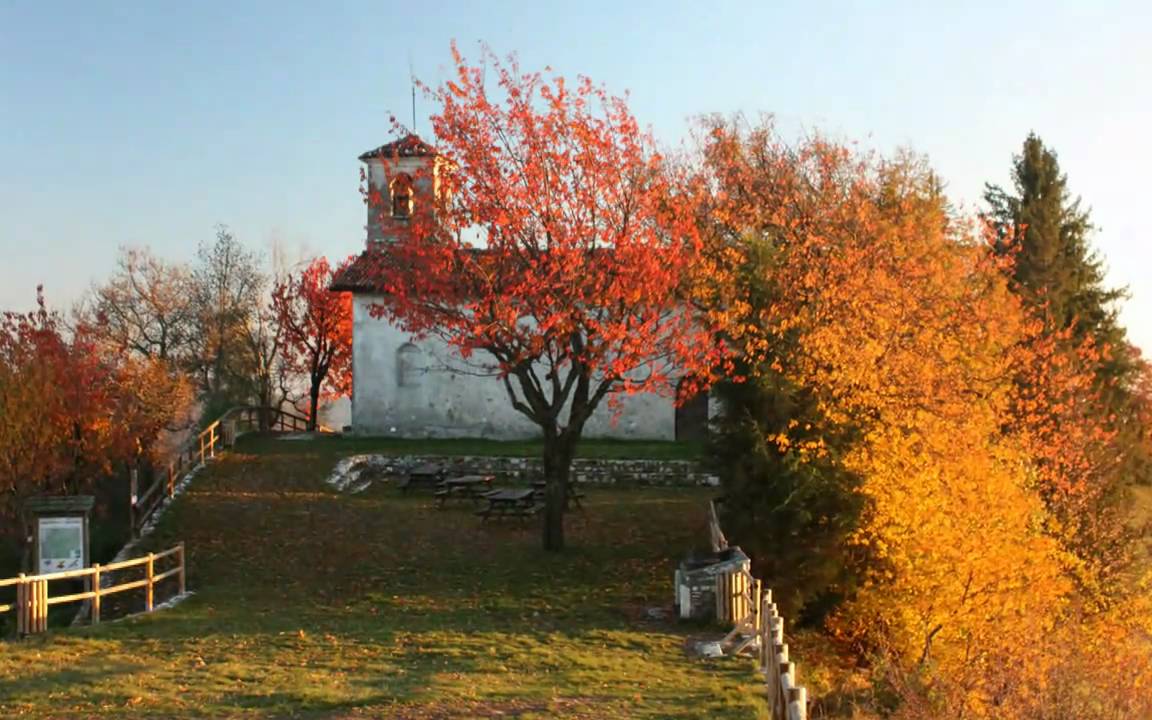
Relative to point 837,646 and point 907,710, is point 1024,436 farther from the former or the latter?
point 907,710

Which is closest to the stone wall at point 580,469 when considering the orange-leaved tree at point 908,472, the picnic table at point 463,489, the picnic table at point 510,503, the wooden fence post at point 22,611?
the picnic table at point 463,489

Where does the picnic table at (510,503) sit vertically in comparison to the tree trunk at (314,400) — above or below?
below

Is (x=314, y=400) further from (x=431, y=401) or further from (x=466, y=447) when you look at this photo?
(x=466, y=447)

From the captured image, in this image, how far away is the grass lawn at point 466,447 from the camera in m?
30.5

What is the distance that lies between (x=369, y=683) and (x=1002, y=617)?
1322cm

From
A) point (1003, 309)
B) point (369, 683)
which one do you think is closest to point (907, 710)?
point (369, 683)

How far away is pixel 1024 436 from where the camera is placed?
75.5 feet

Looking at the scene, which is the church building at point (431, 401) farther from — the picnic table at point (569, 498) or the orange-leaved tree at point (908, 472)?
the orange-leaved tree at point (908, 472)

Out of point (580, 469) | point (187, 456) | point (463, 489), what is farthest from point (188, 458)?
point (580, 469)

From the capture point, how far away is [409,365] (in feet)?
117

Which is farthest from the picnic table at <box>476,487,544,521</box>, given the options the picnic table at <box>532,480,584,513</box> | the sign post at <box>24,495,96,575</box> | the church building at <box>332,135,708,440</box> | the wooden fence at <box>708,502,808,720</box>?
the church building at <box>332,135,708,440</box>

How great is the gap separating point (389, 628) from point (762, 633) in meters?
5.28

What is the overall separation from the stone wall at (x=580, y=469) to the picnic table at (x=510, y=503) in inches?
201

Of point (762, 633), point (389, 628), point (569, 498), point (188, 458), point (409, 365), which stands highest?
point (409, 365)
